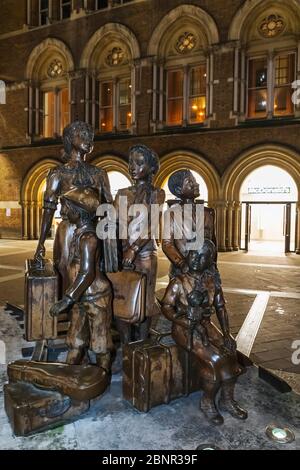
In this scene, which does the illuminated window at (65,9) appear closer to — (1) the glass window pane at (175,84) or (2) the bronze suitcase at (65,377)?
(1) the glass window pane at (175,84)

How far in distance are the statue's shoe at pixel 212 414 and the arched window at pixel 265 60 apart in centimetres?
1208

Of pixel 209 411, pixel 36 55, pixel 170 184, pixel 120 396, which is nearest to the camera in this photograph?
pixel 209 411

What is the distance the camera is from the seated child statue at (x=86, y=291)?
2818 mm

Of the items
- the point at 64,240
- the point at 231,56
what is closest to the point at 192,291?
the point at 64,240

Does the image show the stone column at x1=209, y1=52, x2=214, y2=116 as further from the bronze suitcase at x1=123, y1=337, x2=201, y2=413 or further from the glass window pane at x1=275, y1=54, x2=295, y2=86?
the bronze suitcase at x1=123, y1=337, x2=201, y2=413

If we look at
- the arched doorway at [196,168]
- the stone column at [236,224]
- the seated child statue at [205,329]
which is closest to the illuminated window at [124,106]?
the arched doorway at [196,168]

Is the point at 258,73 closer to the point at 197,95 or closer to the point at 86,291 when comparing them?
the point at 197,95

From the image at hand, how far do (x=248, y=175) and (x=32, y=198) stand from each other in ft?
31.2

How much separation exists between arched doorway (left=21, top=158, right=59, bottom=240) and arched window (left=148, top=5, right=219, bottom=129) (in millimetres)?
5895

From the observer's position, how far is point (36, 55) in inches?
673

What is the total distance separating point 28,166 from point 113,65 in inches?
224

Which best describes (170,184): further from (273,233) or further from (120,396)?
(273,233)

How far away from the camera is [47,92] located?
58.1ft

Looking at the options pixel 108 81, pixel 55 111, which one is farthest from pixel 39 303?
pixel 55 111
